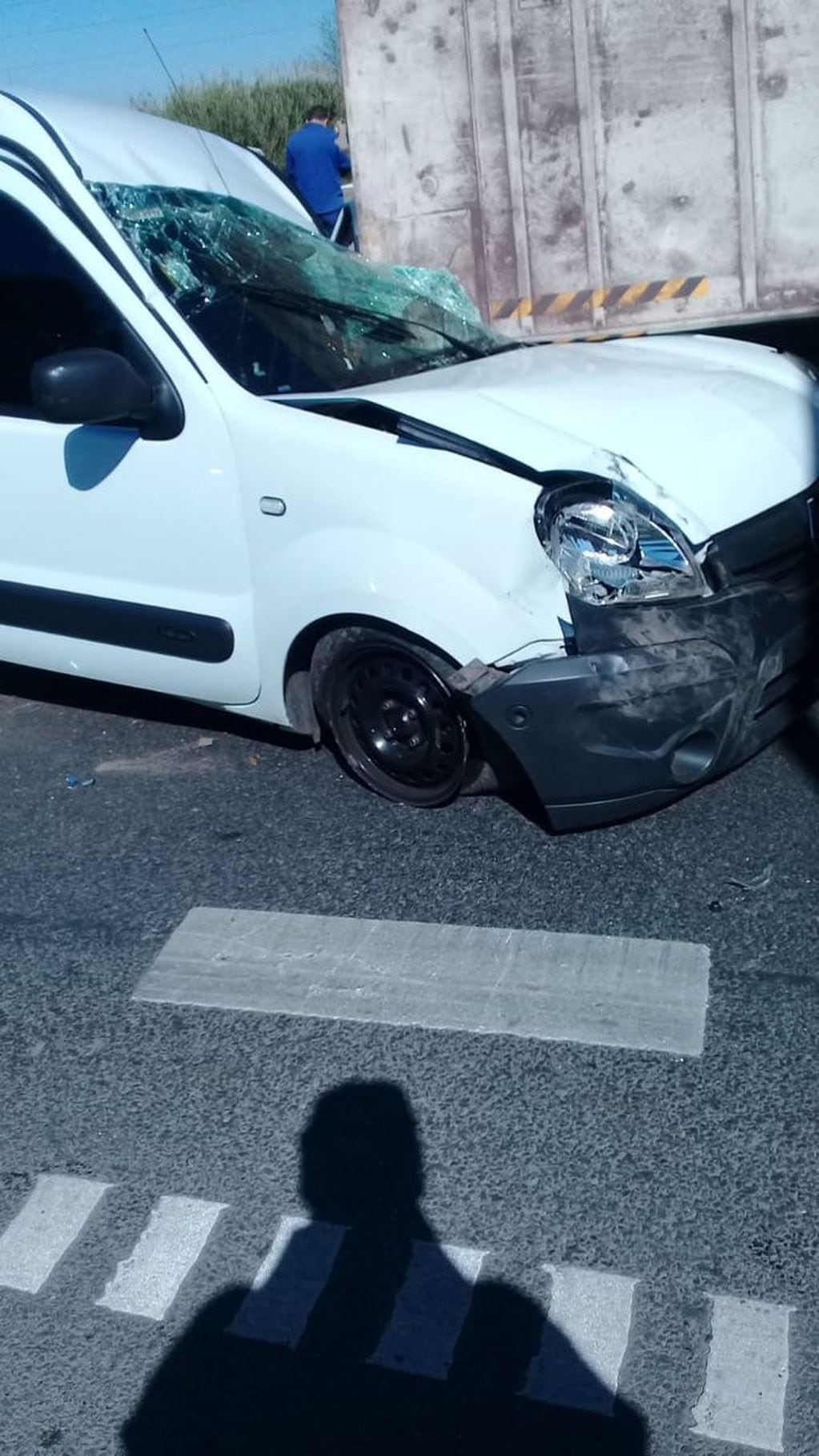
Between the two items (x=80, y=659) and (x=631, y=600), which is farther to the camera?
(x=80, y=659)

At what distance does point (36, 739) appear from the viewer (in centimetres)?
594

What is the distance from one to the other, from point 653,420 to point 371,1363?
2.69m

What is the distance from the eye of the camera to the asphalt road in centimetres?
288

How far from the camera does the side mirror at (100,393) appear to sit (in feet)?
14.6

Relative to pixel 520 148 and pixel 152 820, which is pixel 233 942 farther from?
pixel 520 148

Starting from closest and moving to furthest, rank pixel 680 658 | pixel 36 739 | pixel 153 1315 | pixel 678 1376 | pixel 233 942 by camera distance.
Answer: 1. pixel 678 1376
2. pixel 153 1315
3. pixel 680 658
4. pixel 233 942
5. pixel 36 739

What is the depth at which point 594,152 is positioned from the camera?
32.5 feet

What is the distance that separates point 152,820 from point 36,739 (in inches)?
39.2

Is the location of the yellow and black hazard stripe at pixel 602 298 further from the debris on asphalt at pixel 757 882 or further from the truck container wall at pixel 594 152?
the debris on asphalt at pixel 757 882

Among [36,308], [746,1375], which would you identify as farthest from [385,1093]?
[36,308]

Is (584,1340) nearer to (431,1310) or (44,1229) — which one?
(431,1310)

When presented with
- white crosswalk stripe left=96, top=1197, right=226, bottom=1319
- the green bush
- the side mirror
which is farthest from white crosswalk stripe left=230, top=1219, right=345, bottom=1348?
the green bush

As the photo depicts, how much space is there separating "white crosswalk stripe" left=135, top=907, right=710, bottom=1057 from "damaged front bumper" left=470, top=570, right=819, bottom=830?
0.43 metres

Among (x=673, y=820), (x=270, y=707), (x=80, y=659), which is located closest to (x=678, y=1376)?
(x=673, y=820)
